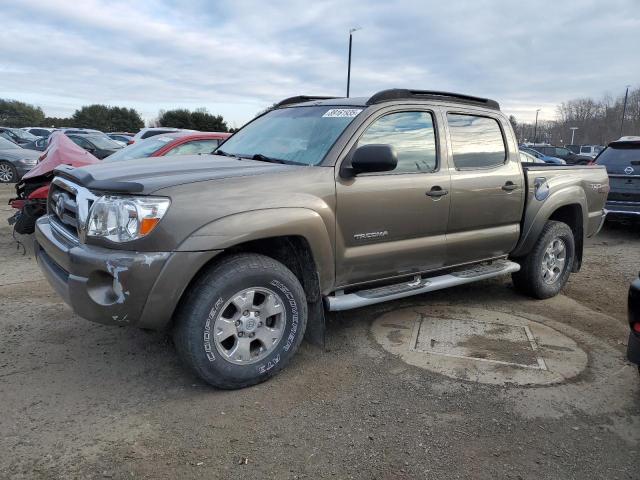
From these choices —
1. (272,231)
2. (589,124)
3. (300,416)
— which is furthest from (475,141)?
(589,124)

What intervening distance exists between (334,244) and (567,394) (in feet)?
5.95

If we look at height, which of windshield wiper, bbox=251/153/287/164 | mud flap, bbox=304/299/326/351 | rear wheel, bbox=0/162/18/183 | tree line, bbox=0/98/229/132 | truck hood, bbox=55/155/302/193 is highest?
tree line, bbox=0/98/229/132

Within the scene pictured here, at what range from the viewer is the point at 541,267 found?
522 cm

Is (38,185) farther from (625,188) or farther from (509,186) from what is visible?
(625,188)

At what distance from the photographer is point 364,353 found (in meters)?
3.95

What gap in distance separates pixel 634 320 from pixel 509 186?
6.87 ft

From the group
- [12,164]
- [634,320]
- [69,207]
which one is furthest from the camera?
[12,164]

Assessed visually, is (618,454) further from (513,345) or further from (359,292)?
(359,292)

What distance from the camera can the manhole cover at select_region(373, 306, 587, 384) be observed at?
3.71m

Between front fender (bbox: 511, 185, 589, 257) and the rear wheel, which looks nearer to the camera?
front fender (bbox: 511, 185, 589, 257)

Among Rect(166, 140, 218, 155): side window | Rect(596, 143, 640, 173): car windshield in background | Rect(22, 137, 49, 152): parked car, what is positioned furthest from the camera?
Rect(22, 137, 49, 152): parked car

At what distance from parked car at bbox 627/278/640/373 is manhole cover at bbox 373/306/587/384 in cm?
72

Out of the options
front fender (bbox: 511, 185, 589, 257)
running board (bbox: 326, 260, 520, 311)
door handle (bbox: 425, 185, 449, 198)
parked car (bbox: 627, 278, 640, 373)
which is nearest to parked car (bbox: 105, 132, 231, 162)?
door handle (bbox: 425, 185, 449, 198)

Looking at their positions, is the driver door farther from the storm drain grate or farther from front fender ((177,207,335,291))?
the storm drain grate
